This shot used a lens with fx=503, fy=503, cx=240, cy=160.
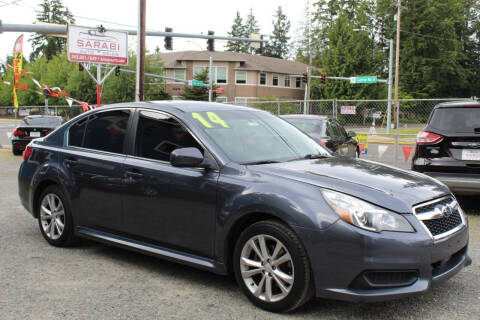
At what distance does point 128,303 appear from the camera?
396 centimetres

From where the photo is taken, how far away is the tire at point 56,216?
5406 millimetres

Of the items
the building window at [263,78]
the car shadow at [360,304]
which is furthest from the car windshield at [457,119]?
the building window at [263,78]

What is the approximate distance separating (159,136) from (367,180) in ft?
6.48

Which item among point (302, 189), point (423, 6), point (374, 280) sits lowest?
point (374, 280)

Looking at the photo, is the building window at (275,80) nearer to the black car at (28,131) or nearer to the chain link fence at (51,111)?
the chain link fence at (51,111)

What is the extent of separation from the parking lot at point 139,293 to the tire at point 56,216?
4.9 inches

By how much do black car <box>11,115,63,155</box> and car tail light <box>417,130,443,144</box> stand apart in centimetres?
1364

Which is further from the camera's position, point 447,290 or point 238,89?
point 238,89

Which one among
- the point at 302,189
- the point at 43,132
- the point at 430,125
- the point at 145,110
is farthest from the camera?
the point at 43,132

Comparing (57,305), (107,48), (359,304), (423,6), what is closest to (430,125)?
(359,304)

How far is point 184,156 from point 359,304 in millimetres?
1821

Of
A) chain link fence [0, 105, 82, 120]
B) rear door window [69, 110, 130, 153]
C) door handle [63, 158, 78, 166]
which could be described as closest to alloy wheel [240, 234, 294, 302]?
rear door window [69, 110, 130, 153]

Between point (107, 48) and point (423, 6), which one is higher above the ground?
point (423, 6)

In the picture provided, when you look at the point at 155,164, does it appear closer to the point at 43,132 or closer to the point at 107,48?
the point at 43,132
